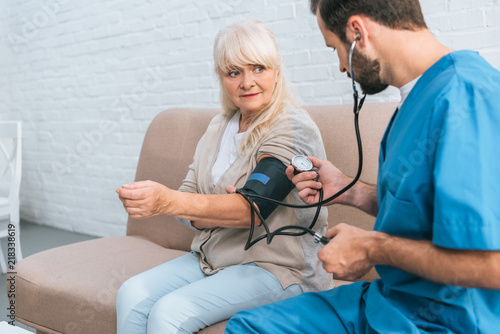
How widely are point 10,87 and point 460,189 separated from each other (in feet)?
13.3

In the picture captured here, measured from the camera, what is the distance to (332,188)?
1159mm

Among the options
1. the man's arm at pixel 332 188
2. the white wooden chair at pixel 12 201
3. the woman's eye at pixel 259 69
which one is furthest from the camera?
the white wooden chair at pixel 12 201

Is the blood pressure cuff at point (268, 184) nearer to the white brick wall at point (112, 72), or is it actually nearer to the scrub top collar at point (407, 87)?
the scrub top collar at point (407, 87)

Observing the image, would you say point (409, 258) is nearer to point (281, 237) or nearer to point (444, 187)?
point (444, 187)

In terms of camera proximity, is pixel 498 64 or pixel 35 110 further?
pixel 35 110

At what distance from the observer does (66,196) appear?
357 centimetres

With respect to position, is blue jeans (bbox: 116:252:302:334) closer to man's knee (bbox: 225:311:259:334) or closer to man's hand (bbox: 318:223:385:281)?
man's knee (bbox: 225:311:259:334)

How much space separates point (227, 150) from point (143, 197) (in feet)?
1.41

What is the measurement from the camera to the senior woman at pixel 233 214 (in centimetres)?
121

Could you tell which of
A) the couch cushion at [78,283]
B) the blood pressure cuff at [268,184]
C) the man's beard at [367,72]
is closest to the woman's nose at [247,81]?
the blood pressure cuff at [268,184]

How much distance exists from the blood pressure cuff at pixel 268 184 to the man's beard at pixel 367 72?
380 mm

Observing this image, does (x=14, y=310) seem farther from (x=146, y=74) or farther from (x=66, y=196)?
(x=66, y=196)

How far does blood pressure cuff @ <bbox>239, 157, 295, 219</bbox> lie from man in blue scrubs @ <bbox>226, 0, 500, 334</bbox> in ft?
1.01

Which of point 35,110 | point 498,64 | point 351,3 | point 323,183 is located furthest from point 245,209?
point 35,110
